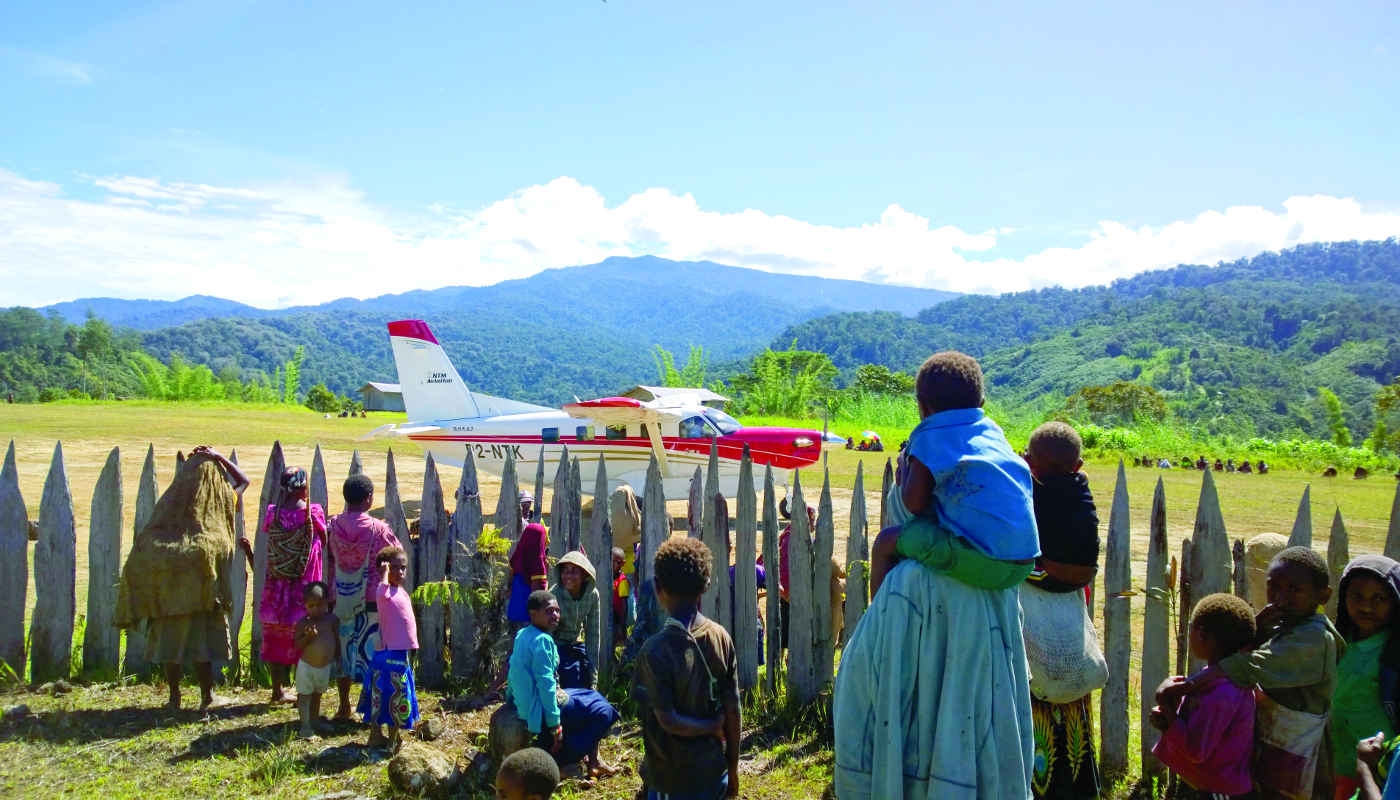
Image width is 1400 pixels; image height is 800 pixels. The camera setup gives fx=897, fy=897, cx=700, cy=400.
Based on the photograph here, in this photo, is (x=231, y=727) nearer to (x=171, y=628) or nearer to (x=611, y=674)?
(x=171, y=628)

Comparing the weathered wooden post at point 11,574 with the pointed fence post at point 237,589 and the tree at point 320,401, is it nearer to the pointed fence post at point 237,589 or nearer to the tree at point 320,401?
the pointed fence post at point 237,589

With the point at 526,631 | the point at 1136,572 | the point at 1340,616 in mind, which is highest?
the point at 1340,616

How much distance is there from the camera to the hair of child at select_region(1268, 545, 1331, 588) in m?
3.13

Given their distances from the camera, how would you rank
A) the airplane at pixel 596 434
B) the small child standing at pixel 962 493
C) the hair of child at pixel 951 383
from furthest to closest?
the airplane at pixel 596 434 < the hair of child at pixel 951 383 < the small child standing at pixel 962 493

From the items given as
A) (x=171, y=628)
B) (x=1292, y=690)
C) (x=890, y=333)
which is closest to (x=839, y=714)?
(x=1292, y=690)

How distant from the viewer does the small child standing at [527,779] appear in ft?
10.2

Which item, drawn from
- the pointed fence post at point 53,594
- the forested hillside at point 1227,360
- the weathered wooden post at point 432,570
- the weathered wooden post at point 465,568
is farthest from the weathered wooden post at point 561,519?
the forested hillside at point 1227,360

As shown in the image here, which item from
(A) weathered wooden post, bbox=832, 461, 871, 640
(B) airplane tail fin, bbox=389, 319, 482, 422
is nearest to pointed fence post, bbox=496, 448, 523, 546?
(A) weathered wooden post, bbox=832, 461, 871, 640

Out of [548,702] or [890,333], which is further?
[890,333]

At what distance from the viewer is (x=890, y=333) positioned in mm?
190500

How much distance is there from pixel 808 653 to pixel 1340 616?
263 cm

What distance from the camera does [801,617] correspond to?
5.19 metres

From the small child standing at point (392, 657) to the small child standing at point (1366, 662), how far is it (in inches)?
160

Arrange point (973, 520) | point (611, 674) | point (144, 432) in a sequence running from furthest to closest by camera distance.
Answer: point (144, 432), point (611, 674), point (973, 520)
